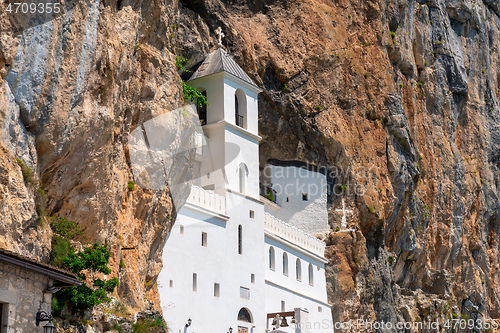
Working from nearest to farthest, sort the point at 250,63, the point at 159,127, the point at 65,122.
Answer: the point at 65,122 → the point at 159,127 → the point at 250,63

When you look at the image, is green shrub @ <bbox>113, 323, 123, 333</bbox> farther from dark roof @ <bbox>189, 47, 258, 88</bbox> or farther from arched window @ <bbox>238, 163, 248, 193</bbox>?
dark roof @ <bbox>189, 47, 258, 88</bbox>

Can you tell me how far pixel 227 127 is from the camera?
3466 cm

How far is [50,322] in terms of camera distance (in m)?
16.9

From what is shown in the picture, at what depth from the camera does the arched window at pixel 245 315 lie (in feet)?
106

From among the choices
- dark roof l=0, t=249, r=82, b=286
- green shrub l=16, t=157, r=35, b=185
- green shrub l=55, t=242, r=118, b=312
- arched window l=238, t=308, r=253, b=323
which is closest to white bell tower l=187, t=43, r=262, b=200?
arched window l=238, t=308, r=253, b=323

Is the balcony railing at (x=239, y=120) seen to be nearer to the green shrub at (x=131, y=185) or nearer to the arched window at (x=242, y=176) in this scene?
the arched window at (x=242, y=176)

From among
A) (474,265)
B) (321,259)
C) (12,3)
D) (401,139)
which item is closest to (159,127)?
(12,3)

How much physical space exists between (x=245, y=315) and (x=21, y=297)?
55.8 ft

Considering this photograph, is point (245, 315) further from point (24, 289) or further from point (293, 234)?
point (24, 289)

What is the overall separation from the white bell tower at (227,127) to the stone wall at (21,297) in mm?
16445

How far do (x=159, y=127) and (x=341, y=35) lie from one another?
19956mm

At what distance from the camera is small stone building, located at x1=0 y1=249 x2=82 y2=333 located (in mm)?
16062

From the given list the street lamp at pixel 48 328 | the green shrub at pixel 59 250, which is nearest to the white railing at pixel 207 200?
the green shrub at pixel 59 250

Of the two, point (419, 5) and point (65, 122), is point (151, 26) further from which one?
point (419, 5)
